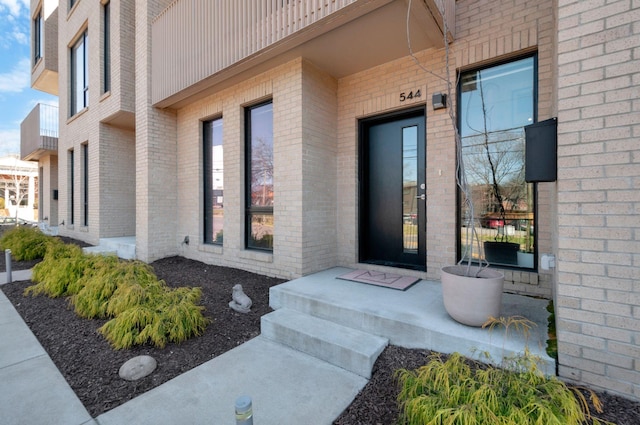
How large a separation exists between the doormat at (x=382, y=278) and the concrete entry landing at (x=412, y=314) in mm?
108

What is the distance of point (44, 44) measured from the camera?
11.7 metres

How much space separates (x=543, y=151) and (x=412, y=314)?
1.79 meters

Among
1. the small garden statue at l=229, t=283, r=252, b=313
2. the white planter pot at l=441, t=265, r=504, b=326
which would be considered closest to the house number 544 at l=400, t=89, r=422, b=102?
the white planter pot at l=441, t=265, r=504, b=326

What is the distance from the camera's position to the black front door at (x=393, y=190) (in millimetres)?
4469

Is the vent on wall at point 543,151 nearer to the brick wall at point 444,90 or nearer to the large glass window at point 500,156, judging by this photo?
the brick wall at point 444,90

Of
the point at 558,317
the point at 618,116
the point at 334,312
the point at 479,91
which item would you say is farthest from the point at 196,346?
the point at 479,91

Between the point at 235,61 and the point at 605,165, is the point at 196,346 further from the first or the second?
the point at 235,61

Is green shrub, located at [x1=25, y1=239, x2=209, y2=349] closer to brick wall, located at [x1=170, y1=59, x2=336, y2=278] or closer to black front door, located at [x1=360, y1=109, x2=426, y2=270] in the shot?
brick wall, located at [x1=170, y1=59, x2=336, y2=278]

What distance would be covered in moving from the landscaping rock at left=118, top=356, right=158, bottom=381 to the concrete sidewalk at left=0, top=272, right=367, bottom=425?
28 cm

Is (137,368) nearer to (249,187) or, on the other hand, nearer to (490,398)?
(490,398)

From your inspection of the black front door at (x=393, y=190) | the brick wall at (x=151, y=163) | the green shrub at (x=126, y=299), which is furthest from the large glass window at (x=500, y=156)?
the brick wall at (x=151, y=163)

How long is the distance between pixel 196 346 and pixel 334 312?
4.70 feet

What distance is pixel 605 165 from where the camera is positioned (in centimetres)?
198

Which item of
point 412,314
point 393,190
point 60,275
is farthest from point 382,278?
point 60,275
